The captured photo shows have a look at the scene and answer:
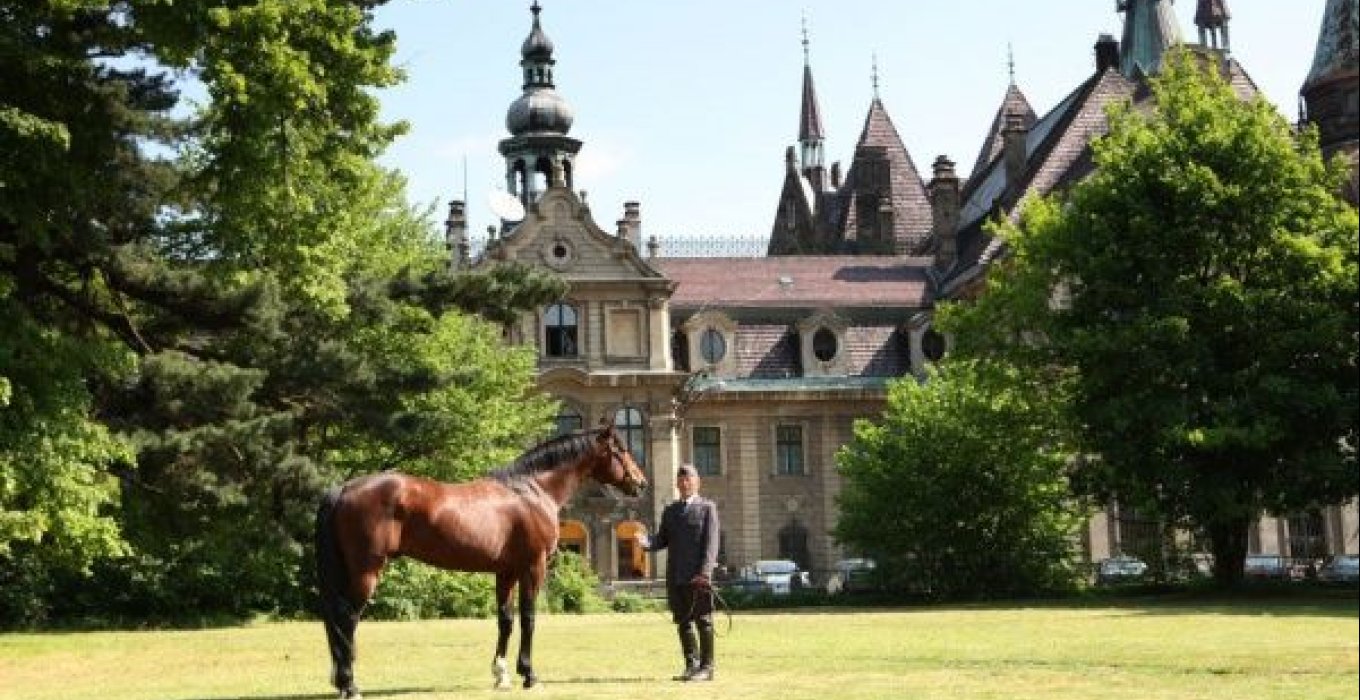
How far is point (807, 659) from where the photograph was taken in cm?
1789

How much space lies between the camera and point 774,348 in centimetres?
6775

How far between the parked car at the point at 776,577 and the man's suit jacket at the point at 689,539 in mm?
28802

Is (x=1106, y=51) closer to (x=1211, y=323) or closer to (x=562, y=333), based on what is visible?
(x=562, y=333)

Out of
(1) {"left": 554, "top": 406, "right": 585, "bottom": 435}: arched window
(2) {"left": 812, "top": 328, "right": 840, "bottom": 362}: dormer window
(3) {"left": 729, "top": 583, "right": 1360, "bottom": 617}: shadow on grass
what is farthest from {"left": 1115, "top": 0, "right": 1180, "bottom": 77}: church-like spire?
(3) {"left": 729, "top": 583, "right": 1360, "bottom": 617}: shadow on grass

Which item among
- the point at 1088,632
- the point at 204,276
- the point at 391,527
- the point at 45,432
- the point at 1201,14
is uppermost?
the point at 1201,14

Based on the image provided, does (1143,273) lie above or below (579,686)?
above

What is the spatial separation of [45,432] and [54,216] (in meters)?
2.89

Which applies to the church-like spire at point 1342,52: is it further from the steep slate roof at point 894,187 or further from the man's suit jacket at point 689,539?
the steep slate roof at point 894,187

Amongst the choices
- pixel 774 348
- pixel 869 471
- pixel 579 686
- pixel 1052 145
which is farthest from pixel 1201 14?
pixel 579 686

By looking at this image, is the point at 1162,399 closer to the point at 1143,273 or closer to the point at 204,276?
the point at 1143,273

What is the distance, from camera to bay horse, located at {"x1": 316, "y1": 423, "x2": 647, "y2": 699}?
45.3 ft

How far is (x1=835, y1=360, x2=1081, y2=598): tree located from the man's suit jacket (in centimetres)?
2719

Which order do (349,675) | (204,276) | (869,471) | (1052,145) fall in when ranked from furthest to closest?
(1052,145) < (869,471) < (204,276) < (349,675)

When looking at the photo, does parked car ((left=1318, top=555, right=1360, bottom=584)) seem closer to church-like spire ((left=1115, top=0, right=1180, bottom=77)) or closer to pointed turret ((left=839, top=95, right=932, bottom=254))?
pointed turret ((left=839, top=95, right=932, bottom=254))
